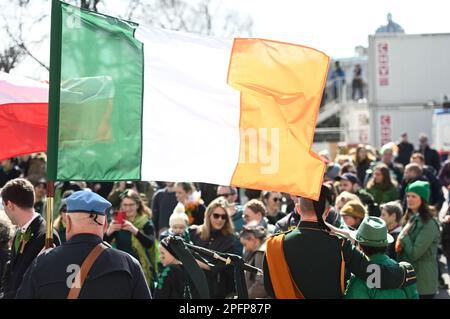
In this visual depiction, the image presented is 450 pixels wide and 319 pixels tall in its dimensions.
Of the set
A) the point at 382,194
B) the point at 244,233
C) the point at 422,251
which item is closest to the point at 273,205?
the point at 382,194

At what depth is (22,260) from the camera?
622 centimetres

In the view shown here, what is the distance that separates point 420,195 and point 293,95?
140 inches

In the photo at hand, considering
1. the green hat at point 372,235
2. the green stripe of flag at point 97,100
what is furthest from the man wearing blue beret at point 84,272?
the green hat at point 372,235

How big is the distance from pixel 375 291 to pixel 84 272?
182 centimetres

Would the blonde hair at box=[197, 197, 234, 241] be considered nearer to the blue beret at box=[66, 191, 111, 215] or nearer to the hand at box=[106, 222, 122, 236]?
the hand at box=[106, 222, 122, 236]

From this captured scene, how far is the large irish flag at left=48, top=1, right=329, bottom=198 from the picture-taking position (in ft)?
18.7

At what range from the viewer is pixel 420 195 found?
8.88 metres

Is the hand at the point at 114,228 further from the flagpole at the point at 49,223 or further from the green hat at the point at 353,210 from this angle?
the flagpole at the point at 49,223

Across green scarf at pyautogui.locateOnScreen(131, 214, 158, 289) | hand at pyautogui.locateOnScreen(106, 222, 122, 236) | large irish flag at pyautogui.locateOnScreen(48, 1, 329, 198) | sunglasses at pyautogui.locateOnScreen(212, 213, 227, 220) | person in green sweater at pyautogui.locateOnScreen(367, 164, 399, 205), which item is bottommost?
green scarf at pyautogui.locateOnScreen(131, 214, 158, 289)

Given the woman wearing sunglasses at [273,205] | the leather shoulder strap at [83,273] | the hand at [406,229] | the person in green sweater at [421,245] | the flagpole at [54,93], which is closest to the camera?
the leather shoulder strap at [83,273]

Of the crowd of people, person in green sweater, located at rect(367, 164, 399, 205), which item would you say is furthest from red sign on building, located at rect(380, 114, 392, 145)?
person in green sweater, located at rect(367, 164, 399, 205)

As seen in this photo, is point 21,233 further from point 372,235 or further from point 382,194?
point 382,194

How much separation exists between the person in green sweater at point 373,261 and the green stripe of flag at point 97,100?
5.49ft

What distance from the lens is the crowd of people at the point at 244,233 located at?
518 centimetres
